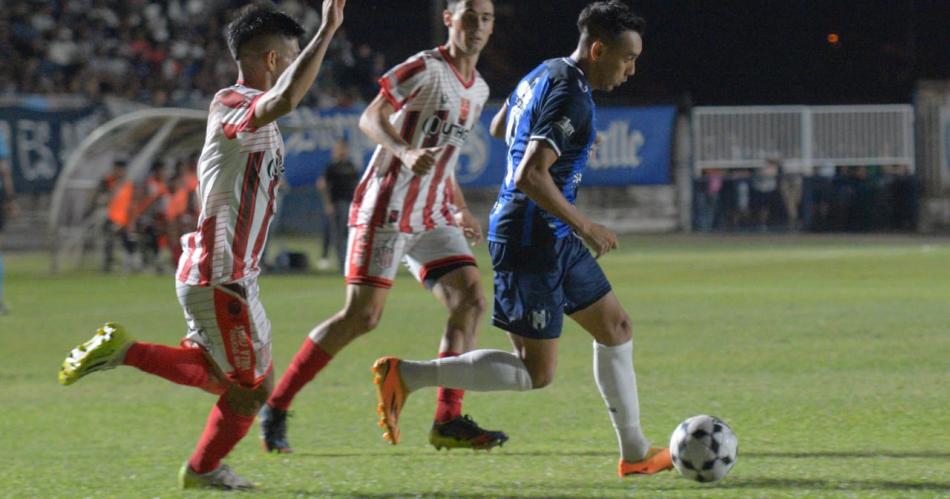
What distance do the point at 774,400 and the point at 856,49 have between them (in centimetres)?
3419

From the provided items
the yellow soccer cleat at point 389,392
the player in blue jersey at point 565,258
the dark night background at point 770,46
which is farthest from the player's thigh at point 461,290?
the dark night background at point 770,46

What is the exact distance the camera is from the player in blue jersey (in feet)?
20.9

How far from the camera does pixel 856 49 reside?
41.5 meters

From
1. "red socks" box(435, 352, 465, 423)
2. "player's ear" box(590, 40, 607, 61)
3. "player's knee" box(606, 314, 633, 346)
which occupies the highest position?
"player's ear" box(590, 40, 607, 61)

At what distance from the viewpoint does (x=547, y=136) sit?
617cm

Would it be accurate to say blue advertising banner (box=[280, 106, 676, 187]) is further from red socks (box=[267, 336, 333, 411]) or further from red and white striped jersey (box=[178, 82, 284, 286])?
red and white striped jersey (box=[178, 82, 284, 286])

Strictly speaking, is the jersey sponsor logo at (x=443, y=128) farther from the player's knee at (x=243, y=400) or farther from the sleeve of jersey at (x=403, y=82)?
the player's knee at (x=243, y=400)

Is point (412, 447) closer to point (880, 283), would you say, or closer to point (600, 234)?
point (600, 234)

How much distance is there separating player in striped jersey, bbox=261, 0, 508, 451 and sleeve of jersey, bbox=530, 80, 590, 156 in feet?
4.76

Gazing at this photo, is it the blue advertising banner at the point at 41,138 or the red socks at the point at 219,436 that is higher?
the blue advertising banner at the point at 41,138

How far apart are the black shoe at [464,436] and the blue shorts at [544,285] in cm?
101

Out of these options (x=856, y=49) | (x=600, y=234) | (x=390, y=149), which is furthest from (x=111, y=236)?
(x=856, y=49)

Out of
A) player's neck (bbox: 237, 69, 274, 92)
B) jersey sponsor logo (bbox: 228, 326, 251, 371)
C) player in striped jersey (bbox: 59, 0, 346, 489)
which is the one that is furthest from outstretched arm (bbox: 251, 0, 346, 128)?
jersey sponsor logo (bbox: 228, 326, 251, 371)

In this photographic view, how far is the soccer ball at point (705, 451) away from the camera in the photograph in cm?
620
